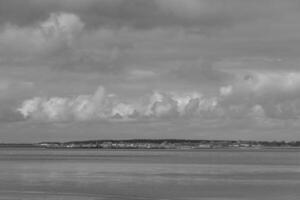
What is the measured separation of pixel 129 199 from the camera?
50625 millimetres

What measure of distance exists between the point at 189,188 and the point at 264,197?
10818 mm

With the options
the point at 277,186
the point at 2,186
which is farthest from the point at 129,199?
the point at 277,186

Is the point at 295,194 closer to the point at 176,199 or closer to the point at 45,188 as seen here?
the point at 176,199

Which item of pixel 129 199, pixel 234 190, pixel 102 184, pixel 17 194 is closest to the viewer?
pixel 129 199

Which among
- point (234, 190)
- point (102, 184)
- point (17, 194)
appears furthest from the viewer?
point (102, 184)

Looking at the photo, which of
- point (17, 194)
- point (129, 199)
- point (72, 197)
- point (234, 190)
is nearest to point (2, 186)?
point (17, 194)

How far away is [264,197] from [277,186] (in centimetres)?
1351

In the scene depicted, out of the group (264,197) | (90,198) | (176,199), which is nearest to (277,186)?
(264,197)

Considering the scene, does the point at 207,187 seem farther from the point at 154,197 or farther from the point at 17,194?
the point at 17,194

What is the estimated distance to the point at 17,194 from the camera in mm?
54188

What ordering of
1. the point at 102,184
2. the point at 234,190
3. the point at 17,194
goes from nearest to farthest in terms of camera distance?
the point at 17,194 → the point at 234,190 → the point at 102,184

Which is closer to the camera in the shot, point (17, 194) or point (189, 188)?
point (17, 194)

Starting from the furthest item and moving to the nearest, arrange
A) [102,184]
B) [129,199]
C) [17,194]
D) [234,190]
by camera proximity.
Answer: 1. [102,184]
2. [234,190]
3. [17,194]
4. [129,199]

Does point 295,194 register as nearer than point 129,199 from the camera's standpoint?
No
